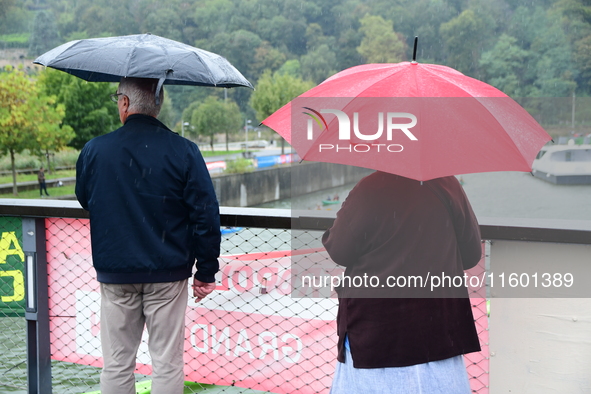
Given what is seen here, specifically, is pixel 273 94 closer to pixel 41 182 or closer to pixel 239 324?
pixel 41 182

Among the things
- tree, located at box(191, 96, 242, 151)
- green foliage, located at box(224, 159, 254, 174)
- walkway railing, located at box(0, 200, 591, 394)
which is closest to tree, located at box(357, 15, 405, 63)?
tree, located at box(191, 96, 242, 151)

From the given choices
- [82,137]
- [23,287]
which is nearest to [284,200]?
[82,137]

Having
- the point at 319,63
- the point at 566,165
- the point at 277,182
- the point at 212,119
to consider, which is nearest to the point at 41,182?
the point at 277,182

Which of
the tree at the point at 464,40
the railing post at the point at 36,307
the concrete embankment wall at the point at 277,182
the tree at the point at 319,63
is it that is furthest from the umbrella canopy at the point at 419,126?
the tree at the point at 464,40

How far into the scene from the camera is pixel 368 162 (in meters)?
1.69

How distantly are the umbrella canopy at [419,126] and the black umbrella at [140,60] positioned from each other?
0.61 m

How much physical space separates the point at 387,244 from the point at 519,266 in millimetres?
1097

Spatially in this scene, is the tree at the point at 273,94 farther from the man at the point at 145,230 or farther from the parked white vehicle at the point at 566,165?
the man at the point at 145,230

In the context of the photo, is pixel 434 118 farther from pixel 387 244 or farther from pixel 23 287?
pixel 23 287

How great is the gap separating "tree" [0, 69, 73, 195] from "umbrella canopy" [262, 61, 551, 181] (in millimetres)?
33545

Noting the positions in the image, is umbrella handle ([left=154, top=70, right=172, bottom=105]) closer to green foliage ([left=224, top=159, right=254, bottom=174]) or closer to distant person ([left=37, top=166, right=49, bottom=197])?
distant person ([left=37, top=166, right=49, bottom=197])

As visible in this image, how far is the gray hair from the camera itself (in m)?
2.26

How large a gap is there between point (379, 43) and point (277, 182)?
1343 inches

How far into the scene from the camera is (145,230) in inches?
84.9
